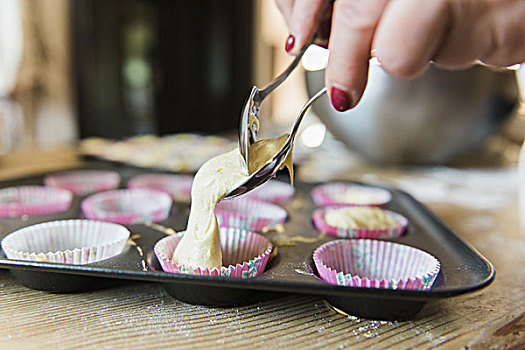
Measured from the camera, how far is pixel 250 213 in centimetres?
118

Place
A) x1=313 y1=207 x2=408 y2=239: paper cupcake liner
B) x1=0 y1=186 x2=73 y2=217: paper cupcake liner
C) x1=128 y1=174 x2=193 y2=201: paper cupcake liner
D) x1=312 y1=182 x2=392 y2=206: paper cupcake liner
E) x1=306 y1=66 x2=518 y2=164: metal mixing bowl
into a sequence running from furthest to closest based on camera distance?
x1=306 y1=66 x2=518 y2=164: metal mixing bowl, x1=128 y1=174 x2=193 y2=201: paper cupcake liner, x1=312 y1=182 x2=392 y2=206: paper cupcake liner, x1=0 y1=186 x2=73 y2=217: paper cupcake liner, x1=313 y1=207 x2=408 y2=239: paper cupcake liner

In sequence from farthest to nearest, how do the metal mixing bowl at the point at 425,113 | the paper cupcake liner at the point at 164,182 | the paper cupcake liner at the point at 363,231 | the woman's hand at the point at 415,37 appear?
the metal mixing bowl at the point at 425,113 < the paper cupcake liner at the point at 164,182 < the paper cupcake liner at the point at 363,231 < the woman's hand at the point at 415,37

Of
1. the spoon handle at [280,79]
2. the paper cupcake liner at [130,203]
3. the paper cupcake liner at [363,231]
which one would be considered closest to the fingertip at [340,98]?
the spoon handle at [280,79]

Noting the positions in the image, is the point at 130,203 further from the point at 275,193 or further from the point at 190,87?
the point at 190,87

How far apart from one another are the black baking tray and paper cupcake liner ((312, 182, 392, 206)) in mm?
190

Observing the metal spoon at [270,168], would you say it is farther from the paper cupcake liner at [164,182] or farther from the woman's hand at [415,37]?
the paper cupcake liner at [164,182]

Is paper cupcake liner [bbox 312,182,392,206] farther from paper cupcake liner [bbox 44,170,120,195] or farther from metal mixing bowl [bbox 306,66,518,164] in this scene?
paper cupcake liner [bbox 44,170,120,195]

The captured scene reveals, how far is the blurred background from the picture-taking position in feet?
4.85

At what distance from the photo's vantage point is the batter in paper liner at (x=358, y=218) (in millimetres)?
990

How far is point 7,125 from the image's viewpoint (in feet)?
10.8

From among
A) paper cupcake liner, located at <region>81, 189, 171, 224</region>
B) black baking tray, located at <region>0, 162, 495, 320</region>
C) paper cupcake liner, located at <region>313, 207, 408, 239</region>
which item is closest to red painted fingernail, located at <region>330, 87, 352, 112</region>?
black baking tray, located at <region>0, 162, 495, 320</region>

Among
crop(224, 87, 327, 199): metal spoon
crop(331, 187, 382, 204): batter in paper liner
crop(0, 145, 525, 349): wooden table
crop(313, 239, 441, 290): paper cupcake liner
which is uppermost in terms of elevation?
crop(224, 87, 327, 199): metal spoon

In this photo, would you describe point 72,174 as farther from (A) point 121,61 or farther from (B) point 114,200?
(A) point 121,61

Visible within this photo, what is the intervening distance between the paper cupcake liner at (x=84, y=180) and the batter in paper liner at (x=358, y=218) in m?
0.63
